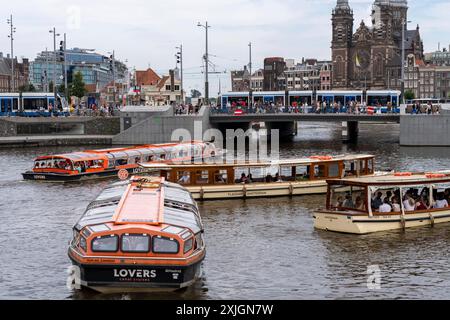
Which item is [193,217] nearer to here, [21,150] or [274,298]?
[274,298]

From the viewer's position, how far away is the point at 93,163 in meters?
55.3

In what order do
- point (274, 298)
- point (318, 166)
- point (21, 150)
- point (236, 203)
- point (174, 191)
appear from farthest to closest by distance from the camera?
point (21, 150) → point (318, 166) → point (236, 203) → point (174, 191) → point (274, 298)

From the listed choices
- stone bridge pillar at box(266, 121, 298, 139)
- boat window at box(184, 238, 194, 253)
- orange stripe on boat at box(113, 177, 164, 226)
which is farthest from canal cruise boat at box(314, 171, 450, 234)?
stone bridge pillar at box(266, 121, 298, 139)

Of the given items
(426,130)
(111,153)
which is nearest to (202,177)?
(111,153)

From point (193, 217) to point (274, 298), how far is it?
4.24 meters

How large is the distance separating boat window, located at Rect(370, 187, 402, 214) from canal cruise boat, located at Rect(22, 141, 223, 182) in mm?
19973

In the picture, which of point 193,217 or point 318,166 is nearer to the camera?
point 193,217

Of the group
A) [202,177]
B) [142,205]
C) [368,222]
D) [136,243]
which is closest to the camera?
[136,243]

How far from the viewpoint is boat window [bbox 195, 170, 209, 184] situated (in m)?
44.5

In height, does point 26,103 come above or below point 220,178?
above

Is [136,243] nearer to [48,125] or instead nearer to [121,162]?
[121,162]

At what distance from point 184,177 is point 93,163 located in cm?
1283

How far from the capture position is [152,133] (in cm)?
8744
